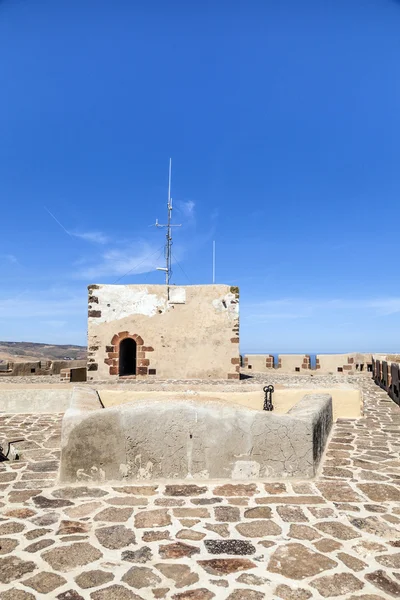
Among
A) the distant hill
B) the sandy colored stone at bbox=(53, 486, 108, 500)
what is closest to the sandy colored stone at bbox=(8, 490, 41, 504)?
the sandy colored stone at bbox=(53, 486, 108, 500)

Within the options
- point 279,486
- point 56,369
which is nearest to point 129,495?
point 279,486

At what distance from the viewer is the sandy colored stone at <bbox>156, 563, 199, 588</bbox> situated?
216 centimetres

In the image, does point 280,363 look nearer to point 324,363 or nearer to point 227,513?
point 324,363

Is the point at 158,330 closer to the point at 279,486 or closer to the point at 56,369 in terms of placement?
the point at 56,369

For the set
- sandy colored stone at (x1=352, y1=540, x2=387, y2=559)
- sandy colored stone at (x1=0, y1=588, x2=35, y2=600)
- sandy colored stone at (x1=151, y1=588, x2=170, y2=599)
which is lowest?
sandy colored stone at (x1=151, y1=588, x2=170, y2=599)

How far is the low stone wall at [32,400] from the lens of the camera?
7.45m

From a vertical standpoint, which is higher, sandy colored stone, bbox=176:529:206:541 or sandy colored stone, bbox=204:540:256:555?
sandy colored stone, bbox=176:529:206:541

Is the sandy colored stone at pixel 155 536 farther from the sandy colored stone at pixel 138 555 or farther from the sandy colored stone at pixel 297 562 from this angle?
the sandy colored stone at pixel 297 562

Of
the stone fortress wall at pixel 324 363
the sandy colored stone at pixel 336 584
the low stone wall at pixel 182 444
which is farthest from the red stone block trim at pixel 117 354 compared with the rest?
the sandy colored stone at pixel 336 584

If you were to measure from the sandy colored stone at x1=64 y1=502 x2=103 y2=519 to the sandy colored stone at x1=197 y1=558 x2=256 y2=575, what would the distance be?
3.43 ft

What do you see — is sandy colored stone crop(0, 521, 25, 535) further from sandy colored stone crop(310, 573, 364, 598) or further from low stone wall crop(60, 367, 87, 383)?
low stone wall crop(60, 367, 87, 383)

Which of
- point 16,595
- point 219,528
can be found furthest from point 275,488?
point 16,595

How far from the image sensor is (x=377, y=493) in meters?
3.45

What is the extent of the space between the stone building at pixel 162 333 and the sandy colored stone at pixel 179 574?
11857 mm
